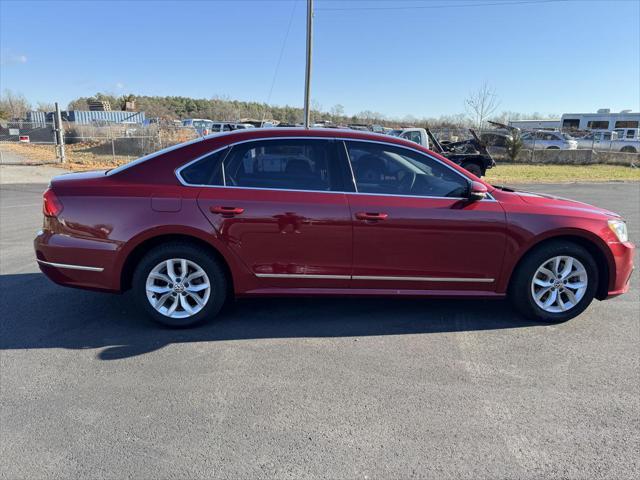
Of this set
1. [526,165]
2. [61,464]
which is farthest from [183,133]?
[61,464]

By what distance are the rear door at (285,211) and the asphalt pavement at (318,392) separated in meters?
0.57

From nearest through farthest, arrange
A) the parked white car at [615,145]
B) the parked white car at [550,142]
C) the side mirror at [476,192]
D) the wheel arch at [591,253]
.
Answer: the side mirror at [476,192], the wheel arch at [591,253], the parked white car at [550,142], the parked white car at [615,145]

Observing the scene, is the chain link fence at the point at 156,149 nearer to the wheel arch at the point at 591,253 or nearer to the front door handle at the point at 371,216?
the wheel arch at the point at 591,253

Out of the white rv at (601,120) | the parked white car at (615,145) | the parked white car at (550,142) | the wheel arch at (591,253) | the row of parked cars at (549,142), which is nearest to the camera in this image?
the wheel arch at (591,253)

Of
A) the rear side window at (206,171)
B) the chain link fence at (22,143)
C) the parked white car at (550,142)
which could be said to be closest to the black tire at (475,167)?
the rear side window at (206,171)

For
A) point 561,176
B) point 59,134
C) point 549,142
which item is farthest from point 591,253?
point 549,142

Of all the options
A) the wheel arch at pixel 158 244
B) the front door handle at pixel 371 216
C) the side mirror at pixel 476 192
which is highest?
the side mirror at pixel 476 192

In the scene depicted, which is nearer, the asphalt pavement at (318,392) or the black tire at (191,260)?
the asphalt pavement at (318,392)

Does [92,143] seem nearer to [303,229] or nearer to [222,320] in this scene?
[222,320]

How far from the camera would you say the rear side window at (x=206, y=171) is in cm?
389

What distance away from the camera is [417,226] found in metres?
3.90

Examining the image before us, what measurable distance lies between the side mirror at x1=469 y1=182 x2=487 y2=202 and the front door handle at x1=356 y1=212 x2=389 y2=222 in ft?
2.45

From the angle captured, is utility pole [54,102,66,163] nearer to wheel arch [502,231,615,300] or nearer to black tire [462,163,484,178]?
black tire [462,163,484,178]

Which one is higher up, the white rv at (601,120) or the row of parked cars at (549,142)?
the white rv at (601,120)
